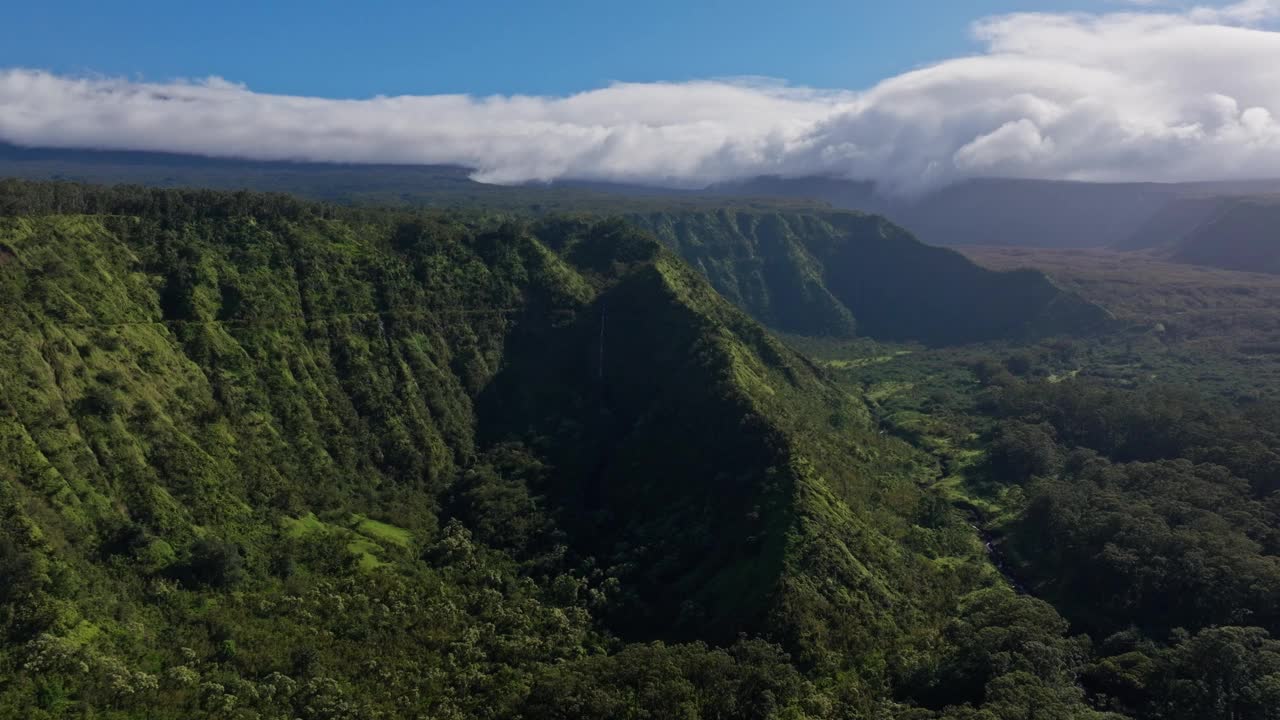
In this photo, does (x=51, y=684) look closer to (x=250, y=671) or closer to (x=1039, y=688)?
(x=250, y=671)

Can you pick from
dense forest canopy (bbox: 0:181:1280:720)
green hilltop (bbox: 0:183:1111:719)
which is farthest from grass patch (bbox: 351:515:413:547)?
green hilltop (bbox: 0:183:1111:719)

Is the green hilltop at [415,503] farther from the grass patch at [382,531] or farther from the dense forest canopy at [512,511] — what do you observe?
the grass patch at [382,531]

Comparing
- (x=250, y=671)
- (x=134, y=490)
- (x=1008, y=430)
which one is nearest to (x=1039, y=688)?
(x=250, y=671)

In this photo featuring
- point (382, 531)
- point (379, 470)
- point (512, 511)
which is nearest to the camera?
point (382, 531)

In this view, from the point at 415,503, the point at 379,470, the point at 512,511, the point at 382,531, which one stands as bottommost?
the point at 382,531

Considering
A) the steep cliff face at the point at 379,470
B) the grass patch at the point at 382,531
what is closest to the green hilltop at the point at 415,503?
the steep cliff face at the point at 379,470

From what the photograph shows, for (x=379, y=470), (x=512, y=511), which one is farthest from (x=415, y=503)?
(x=512, y=511)

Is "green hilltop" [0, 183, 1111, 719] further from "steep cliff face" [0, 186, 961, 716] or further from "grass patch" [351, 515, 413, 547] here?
"grass patch" [351, 515, 413, 547]

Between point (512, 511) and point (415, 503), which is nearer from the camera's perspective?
point (512, 511)

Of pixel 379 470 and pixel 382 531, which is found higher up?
pixel 379 470

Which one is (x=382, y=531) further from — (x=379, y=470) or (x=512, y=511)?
(x=512, y=511)

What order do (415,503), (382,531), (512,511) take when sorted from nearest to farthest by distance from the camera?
1. (382,531)
2. (512,511)
3. (415,503)
